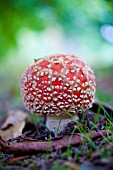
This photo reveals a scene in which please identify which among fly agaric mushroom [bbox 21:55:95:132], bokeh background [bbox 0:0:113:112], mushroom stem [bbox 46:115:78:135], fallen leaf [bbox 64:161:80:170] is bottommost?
fallen leaf [bbox 64:161:80:170]

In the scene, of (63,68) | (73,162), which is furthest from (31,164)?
(63,68)

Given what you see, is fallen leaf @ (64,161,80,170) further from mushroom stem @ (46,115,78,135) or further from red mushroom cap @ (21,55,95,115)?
mushroom stem @ (46,115,78,135)

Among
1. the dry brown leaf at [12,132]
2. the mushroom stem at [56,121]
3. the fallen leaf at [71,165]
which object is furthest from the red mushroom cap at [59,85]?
the fallen leaf at [71,165]

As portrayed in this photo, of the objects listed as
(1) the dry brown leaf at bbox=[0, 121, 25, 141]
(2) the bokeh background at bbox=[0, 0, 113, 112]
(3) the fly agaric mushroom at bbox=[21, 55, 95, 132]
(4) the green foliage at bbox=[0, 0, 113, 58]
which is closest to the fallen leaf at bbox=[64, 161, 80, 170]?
(3) the fly agaric mushroom at bbox=[21, 55, 95, 132]

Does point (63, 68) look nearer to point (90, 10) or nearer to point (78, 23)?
point (90, 10)

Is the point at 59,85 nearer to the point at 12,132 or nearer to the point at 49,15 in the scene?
the point at 12,132

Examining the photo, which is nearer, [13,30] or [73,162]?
[73,162]

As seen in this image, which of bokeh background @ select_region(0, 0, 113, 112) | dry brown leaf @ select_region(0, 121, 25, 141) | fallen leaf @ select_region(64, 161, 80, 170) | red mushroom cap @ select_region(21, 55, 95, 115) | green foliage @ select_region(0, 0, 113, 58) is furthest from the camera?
green foliage @ select_region(0, 0, 113, 58)

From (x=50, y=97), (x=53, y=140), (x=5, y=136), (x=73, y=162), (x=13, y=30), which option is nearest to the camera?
(x=73, y=162)

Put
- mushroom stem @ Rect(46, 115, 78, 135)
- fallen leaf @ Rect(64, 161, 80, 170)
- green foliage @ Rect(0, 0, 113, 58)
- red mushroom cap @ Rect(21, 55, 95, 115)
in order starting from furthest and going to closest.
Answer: green foliage @ Rect(0, 0, 113, 58) → mushroom stem @ Rect(46, 115, 78, 135) → red mushroom cap @ Rect(21, 55, 95, 115) → fallen leaf @ Rect(64, 161, 80, 170)
